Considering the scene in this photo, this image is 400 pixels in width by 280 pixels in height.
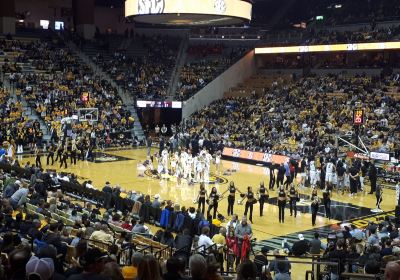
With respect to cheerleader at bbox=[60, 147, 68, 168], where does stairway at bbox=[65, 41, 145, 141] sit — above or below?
above

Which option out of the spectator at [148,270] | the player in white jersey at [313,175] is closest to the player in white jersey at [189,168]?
the player in white jersey at [313,175]

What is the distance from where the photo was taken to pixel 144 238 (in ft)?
42.4

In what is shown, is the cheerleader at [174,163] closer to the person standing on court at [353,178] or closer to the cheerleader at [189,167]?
the cheerleader at [189,167]

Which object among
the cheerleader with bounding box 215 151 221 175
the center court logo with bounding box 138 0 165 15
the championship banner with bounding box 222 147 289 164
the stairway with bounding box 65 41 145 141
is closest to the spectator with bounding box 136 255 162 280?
the center court logo with bounding box 138 0 165 15

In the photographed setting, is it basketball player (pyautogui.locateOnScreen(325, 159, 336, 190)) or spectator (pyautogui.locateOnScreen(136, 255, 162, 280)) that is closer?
spectator (pyautogui.locateOnScreen(136, 255, 162, 280))

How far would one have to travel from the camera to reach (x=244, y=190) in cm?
2352

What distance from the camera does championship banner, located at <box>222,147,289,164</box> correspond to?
29.7m

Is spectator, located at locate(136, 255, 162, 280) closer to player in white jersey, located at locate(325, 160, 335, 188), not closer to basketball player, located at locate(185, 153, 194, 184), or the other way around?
player in white jersey, located at locate(325, 160, 335, 188)

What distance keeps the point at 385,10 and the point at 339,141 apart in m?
18.1

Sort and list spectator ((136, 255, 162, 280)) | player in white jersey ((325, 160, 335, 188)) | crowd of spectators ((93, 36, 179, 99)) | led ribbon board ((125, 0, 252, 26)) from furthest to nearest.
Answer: crowd of spectators ((93, 36, 179, 99))
player in white jersey ((325, 160, 335, 188))
led ribbon board ((125, 0, 252, 26))
spectator ((136, 255, 162, 280))

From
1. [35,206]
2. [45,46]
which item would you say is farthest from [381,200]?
[45,46]

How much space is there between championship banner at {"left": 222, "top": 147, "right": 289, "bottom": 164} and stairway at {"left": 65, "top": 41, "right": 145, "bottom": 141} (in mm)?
8970

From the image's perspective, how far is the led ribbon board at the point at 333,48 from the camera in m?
37.8

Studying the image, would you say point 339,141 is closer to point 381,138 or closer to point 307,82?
point 381,138
